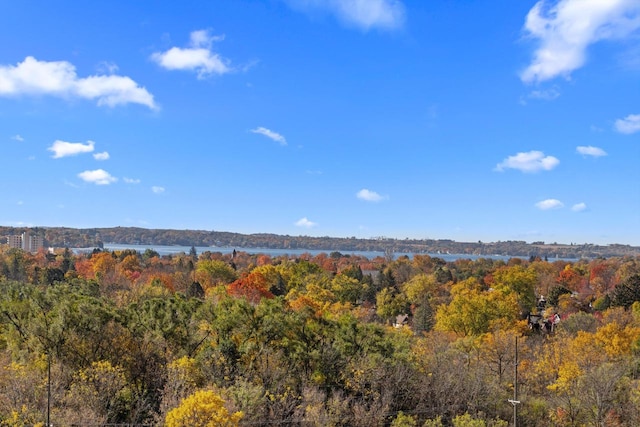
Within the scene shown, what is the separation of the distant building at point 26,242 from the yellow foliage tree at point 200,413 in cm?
15418

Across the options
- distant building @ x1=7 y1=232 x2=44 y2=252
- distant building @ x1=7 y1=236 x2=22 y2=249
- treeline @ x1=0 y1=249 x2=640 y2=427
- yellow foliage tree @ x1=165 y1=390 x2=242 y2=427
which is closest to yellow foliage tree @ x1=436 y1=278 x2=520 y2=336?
treeline @ x1=0 y1=249 x2=640 y2=427

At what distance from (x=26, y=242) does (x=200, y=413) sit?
157m

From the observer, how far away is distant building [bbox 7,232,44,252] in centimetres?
14750

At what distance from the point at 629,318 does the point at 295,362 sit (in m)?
29.3

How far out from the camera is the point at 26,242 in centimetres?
14788

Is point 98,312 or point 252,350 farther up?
point 98,312

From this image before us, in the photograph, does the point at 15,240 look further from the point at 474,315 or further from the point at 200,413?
the point at 200,413

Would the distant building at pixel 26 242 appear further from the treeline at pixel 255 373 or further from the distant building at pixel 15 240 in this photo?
the treeline at pixel 255 373

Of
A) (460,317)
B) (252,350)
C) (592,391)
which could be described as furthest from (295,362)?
(460,317)

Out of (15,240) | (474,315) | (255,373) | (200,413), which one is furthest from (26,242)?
(200,413)

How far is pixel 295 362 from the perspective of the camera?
65.2 ft

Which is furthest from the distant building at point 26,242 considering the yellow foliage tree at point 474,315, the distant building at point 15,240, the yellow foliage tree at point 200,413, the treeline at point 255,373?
the yellow foliage tree at point 200,413

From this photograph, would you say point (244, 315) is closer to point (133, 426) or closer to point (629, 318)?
point (133, 426)

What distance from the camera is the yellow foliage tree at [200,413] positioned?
12.9 m
